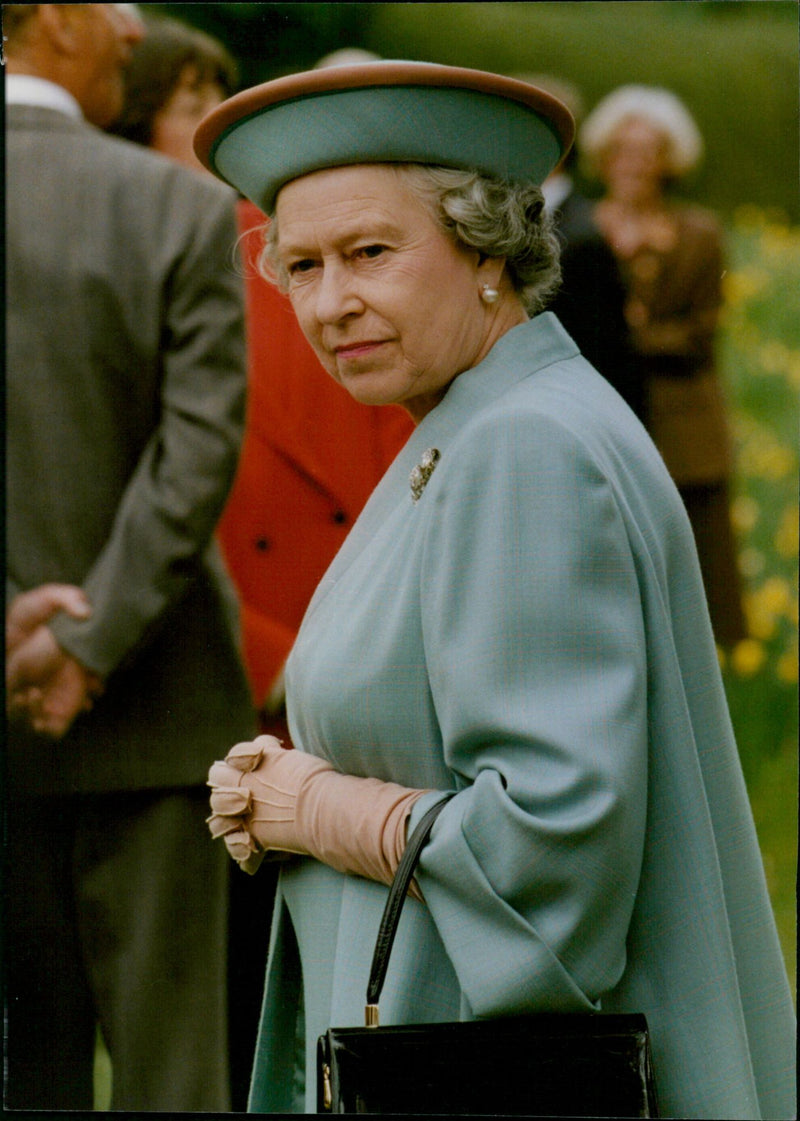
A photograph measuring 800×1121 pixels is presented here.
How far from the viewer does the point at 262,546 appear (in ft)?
10.8

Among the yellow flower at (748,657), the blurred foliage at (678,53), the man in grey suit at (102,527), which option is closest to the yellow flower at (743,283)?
the blurred foliage at (678,53)

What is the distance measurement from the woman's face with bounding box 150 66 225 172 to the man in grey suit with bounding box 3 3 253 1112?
0.13 feet

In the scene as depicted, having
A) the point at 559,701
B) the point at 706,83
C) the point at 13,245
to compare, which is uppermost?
the point at 706,83

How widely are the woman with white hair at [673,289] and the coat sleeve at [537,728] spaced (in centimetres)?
110

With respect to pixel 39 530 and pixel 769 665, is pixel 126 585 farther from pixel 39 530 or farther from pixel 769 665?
pixel 769 665

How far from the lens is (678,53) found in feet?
10.1

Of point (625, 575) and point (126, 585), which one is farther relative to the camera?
point (126, 585)

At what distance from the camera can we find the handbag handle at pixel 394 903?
2.03 meters

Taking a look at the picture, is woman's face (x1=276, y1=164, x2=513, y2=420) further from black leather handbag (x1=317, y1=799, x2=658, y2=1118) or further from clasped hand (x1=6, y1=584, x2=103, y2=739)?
clasped hand (x1=6, y1=584, x2=103, y2=739)

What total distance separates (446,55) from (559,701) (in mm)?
1661

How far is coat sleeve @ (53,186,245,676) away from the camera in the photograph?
10.9ft

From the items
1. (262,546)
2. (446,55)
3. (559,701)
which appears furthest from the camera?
(262,546)

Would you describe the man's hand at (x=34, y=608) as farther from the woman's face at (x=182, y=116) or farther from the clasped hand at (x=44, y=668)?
the woman's face at (x=182, y=116)

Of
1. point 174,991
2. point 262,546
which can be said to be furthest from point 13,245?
point 174,991
